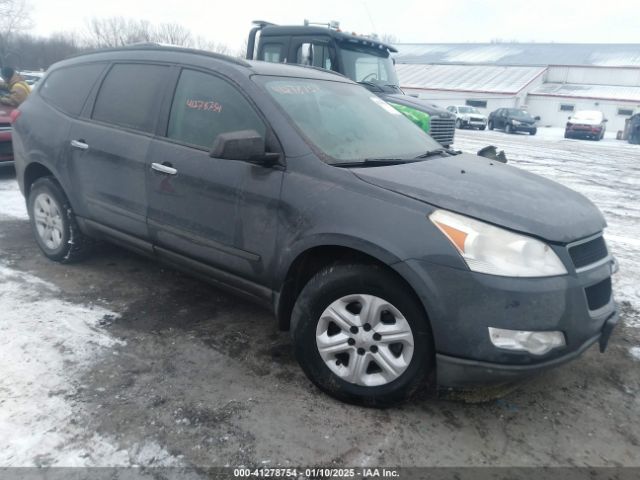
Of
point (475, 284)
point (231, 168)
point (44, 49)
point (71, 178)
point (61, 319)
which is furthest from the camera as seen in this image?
point (44, 49)

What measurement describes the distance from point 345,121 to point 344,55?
475 centimetres

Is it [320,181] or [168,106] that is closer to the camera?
[320,181]

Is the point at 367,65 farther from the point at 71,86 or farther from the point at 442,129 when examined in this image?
the point at 71,86

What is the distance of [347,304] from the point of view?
8.51 feet

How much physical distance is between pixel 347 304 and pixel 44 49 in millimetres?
64467

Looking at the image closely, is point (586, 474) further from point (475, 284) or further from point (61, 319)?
point (61, 319)

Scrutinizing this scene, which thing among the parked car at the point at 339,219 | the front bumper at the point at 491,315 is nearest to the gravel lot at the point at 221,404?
the parked car at the point at 339,219

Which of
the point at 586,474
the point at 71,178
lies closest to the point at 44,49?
the point at 71,178

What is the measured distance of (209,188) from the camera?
119 inches

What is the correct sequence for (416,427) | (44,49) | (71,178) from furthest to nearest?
(44,49) → (71,178) → (416,427)

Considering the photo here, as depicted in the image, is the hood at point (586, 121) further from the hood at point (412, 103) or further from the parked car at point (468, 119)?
the hood at point (412, 103)

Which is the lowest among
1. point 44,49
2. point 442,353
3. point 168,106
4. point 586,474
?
point 586,474

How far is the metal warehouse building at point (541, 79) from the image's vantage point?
3612 centimetres

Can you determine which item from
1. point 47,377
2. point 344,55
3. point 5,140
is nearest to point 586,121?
point 344,55
